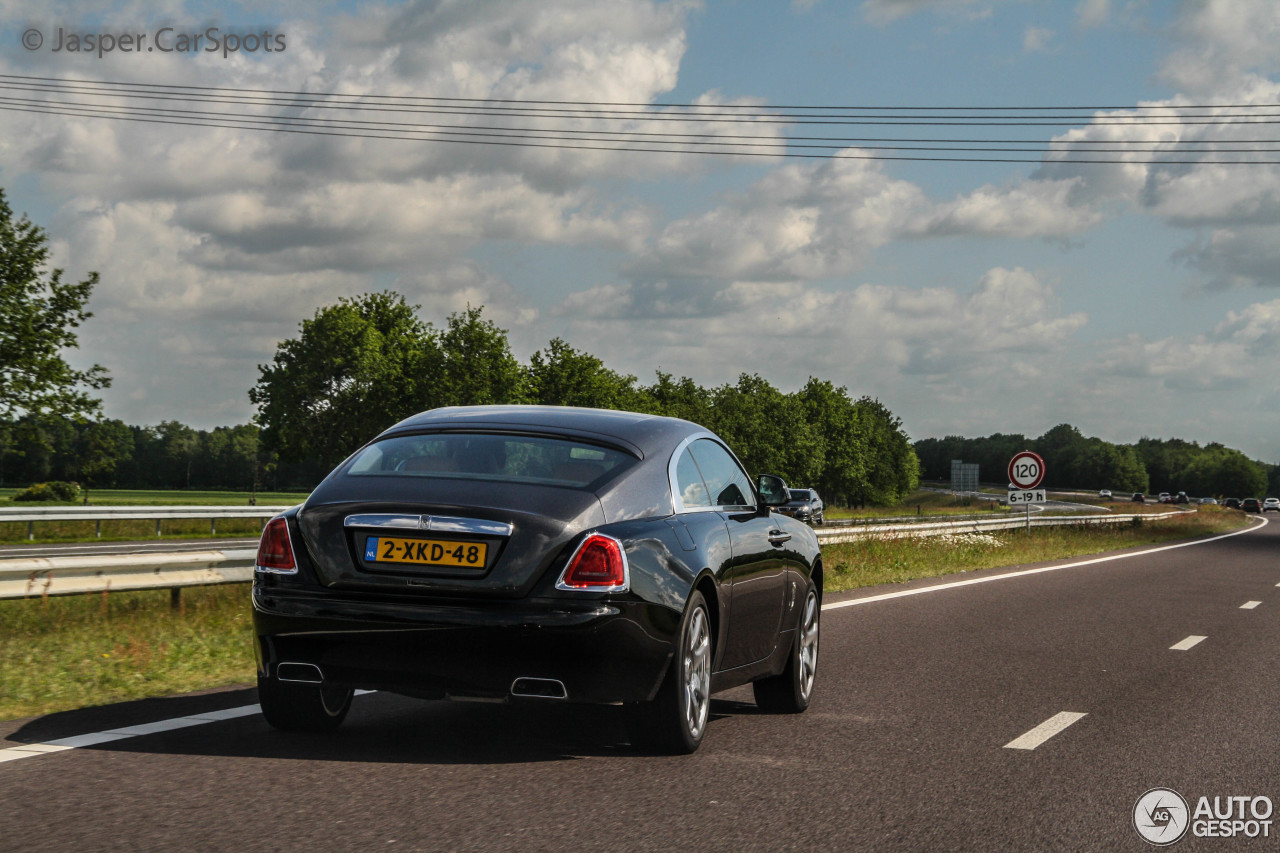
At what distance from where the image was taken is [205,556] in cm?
1187

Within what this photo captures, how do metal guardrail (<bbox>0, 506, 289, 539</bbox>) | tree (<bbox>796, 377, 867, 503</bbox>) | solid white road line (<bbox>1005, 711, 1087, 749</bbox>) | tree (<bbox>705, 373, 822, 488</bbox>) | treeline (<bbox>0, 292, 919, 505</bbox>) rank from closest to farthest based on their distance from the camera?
solid white road line (<bbox>1005, 711, 1087, 749</bbox>) → metal guardrail (<bbox>0, 506, 289, 539</bbox>) → treeline (<bbox>0, 292, 919, 505</bbox>) → tree (<bbox>705, 373, 822, 488</bbox>) → tree (<bbox>796, 377, 867, 503</bbox>)

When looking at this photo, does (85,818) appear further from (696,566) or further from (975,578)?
(975,578)

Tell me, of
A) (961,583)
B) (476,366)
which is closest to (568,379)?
(476,366)

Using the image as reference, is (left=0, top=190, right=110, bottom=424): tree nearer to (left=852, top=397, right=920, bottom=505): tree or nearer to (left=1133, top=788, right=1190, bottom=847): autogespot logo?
(left=1133, top=788, right=1190, bottom=847): autogespot logo

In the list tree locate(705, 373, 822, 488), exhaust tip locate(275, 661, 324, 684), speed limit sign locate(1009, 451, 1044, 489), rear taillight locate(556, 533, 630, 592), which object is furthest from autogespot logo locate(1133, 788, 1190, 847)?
tree locate(705, 373, 822, 488)

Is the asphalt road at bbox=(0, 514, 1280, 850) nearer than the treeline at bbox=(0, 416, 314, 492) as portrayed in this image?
Yes

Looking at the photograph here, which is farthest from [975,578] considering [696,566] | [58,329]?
[58,329]

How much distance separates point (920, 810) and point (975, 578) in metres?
16.3

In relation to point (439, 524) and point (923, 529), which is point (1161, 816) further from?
point (923, 529)

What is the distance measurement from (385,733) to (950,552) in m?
21.2

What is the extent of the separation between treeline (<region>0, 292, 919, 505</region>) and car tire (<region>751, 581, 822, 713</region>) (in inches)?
1273

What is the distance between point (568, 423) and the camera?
21.7 feet

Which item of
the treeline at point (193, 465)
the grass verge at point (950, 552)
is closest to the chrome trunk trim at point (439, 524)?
the grass verge at point (950, 552)

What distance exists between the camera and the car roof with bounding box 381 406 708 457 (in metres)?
6.50
